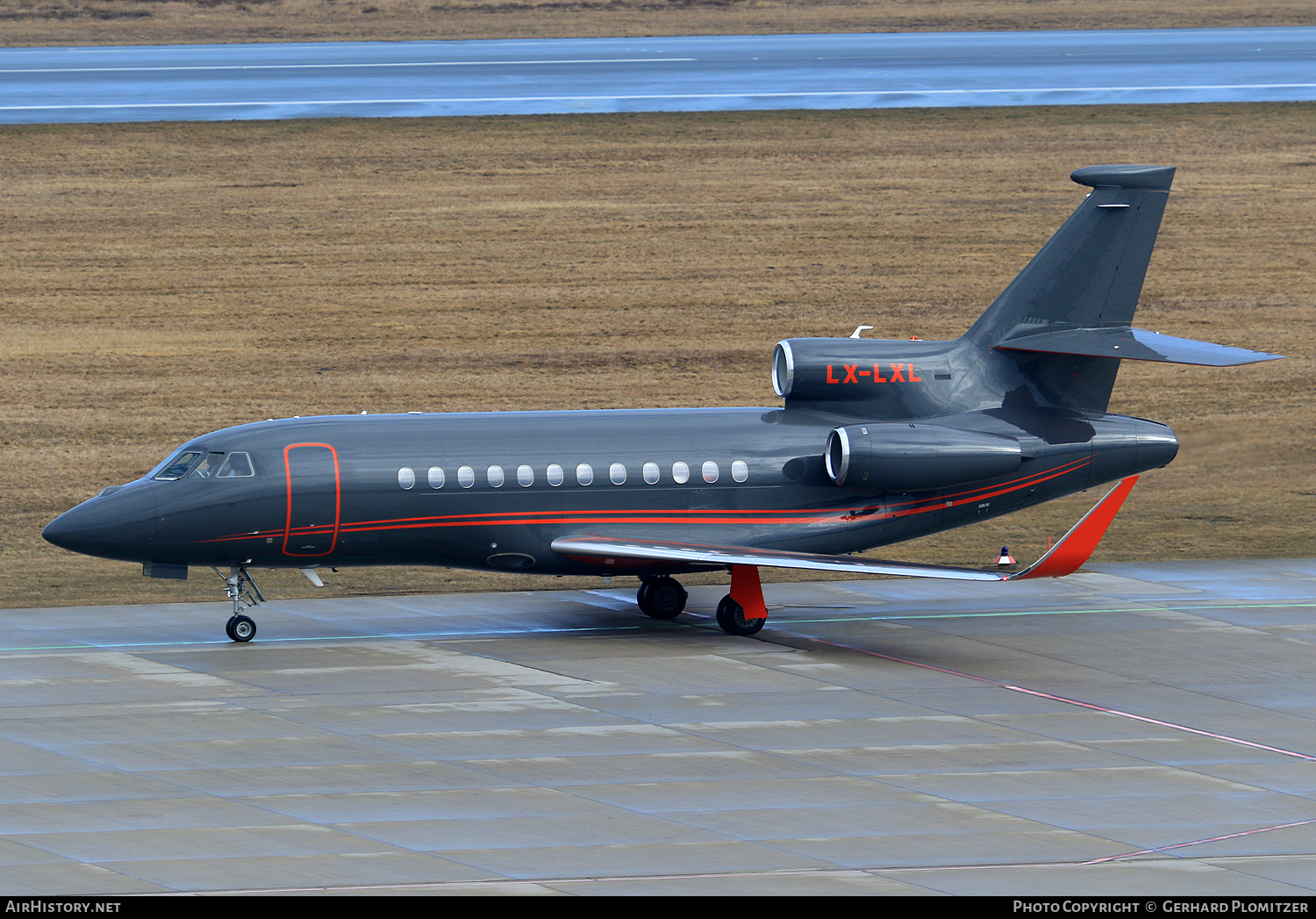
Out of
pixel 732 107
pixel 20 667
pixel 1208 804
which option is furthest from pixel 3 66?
pixel 1208 804

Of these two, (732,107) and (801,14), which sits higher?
(801,14)

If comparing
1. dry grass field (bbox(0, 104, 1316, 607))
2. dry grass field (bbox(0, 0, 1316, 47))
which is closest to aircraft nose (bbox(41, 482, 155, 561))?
dry grass field (bbox(0, 104, 1316, 607))

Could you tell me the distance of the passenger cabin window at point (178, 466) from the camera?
27.2m

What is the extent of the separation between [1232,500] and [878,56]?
3401cm

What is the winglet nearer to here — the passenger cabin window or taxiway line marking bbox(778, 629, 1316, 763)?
taxiway line marking bbox(778, 629, 1316, 763)

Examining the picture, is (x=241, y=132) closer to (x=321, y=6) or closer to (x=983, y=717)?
(x=321, y=6)

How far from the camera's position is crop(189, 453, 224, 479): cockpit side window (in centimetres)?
2708

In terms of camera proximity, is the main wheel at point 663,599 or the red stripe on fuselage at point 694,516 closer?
the red stripe on fuselage at point 694,516

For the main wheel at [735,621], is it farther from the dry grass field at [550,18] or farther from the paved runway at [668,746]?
the dry grass field at [550,18]

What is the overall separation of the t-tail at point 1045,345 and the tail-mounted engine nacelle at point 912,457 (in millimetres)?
1177

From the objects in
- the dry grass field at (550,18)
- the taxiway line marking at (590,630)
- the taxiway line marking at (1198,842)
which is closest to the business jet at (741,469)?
the taxiway line marking at (590,630)

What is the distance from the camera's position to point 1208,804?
2006cm

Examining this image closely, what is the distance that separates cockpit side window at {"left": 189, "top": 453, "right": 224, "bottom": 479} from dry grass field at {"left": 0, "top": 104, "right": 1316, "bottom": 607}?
31.0 feet

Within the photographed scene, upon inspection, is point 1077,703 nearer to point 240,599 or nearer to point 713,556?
point 713,556
